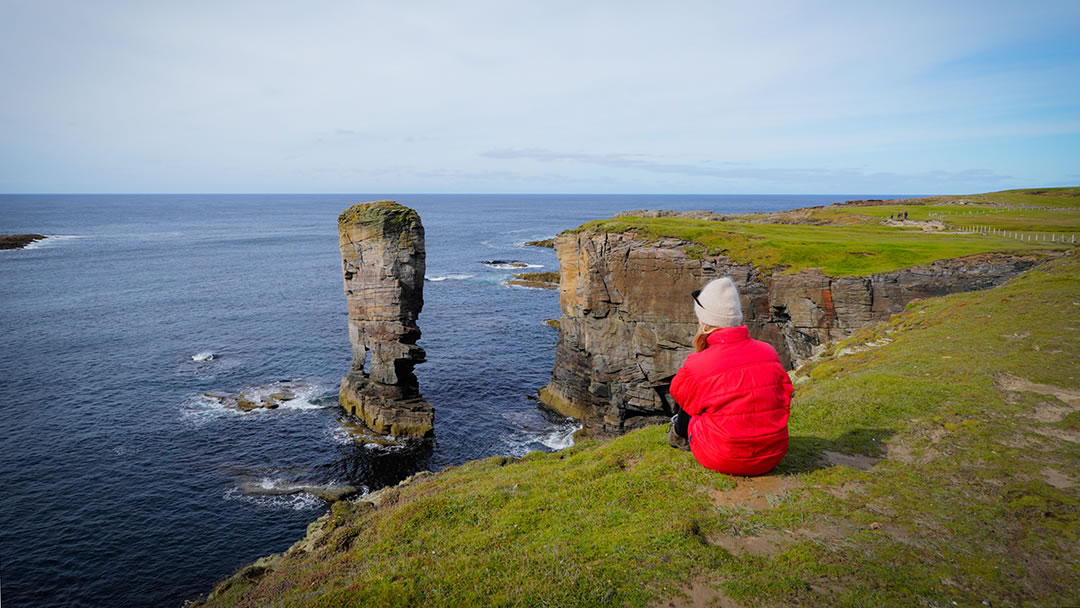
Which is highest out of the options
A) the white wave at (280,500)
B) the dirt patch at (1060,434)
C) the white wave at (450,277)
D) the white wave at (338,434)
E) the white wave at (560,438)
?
the dirt patch at (1060,434)

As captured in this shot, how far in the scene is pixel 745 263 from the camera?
37.6 meters

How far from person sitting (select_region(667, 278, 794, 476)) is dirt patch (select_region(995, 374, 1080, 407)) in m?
8.77

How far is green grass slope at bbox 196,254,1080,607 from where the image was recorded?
759 centimetres

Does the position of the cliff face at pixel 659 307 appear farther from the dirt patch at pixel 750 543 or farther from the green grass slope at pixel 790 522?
the dirt patch at pixel 750 543

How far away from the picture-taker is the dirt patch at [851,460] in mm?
10930

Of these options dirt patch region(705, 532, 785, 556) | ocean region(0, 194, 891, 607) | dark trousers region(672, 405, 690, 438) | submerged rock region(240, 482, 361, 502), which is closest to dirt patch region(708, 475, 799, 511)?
dirt patch region(705, 532, 785, 556)

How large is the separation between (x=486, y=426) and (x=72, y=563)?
80.2 feet

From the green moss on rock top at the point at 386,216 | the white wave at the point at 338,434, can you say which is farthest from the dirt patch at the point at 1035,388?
the white wave at the point at 338,434

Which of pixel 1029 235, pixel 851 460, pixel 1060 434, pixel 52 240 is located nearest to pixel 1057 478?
pixel 1060 434

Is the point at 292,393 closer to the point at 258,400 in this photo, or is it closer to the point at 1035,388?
the point at 258,400

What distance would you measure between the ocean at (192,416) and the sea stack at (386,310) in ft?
7.98

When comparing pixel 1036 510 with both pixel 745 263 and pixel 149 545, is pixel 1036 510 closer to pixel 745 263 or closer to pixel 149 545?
pixel 745 263

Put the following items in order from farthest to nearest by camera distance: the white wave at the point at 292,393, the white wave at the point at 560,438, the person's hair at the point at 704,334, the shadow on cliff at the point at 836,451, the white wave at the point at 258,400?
the white wave at the point at 292,393 < the white wave at the point at 258,400 < the white wave at the point at 560,438 < the shadow on cliff at the point at 836,451 < the person's hair at the point at 704,334

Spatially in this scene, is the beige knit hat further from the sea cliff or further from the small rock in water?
the small rock in water
